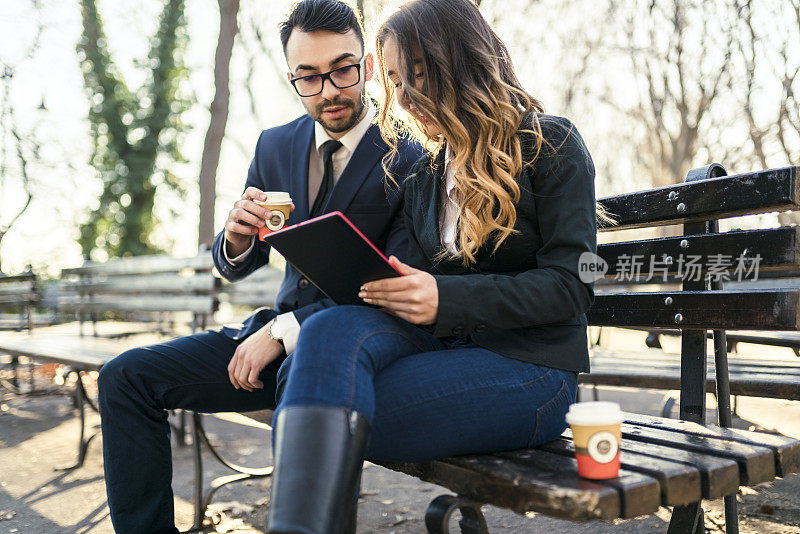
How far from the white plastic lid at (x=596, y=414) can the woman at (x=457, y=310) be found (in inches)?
10.6

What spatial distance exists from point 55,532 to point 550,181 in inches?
111

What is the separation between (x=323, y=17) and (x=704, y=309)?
1.90 metres

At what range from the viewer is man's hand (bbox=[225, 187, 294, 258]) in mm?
2543

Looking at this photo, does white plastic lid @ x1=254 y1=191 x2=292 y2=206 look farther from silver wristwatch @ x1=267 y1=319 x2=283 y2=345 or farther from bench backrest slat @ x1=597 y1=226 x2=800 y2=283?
bench backrest slat @ x1=597 y1=226 x2=800 y2=283

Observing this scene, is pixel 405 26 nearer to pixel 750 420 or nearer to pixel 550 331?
pixel 550 331

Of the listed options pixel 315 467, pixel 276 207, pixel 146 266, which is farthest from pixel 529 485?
pixel 146 266

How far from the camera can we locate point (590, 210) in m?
1.99

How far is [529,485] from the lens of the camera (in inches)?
58.3

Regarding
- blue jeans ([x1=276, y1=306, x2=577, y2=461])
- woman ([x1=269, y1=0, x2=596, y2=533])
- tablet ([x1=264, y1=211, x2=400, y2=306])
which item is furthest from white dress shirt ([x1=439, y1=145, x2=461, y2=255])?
blue jeans ([x1=276, y1=306, x2=577, y2=461])

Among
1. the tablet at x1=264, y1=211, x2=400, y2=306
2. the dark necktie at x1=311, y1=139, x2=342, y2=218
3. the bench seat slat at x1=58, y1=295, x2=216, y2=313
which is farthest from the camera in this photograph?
the bench seat slat at x1=58, y1=295, x2=216, y2=313

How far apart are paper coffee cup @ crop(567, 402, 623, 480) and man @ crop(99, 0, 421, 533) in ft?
4.09

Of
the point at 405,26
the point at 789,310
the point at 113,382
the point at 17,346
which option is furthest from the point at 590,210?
the point at 17,346

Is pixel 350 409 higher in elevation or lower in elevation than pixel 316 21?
lower

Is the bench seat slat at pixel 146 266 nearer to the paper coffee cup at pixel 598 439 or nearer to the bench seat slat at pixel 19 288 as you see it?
the bench seat slat at pixel 19 288
